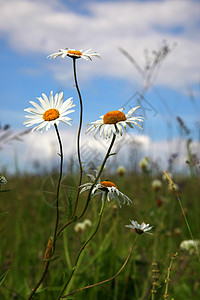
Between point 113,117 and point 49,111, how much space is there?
19 cm

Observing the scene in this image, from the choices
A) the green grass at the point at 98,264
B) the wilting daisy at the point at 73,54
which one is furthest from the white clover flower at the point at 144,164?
the wilting daisy at the point at 73,54

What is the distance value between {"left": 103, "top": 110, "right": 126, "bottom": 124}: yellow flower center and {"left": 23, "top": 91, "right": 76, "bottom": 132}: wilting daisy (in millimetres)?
102

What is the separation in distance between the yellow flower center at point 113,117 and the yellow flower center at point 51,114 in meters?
0.14

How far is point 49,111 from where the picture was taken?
1088 mm

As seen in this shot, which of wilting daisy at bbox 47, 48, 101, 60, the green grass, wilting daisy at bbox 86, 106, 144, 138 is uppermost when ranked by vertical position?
wilting daisy at bbox 47, 48, 101, 60

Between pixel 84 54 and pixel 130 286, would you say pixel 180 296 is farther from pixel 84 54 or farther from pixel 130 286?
pixel 84 54

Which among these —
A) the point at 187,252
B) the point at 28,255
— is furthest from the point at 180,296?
the point at 28,255

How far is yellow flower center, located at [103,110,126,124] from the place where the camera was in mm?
1038

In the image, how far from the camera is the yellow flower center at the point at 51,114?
3.48ft

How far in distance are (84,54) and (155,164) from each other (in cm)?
257

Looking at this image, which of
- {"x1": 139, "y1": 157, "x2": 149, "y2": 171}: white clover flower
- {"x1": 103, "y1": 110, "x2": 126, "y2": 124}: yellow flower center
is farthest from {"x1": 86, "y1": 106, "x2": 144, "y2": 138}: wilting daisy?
{"x1": 139, "y1": 157, "x2": 149, "y2": 171}: white clover flower

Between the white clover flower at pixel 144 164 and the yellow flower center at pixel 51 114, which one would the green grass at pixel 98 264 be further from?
the white clover flower at pixel 144 164

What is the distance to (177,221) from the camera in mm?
4105

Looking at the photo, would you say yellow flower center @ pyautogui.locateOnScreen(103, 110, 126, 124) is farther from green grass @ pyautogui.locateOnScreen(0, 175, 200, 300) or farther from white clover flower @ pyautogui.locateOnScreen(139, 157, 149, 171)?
white clover flower @ pyautogui.locateOnScreen(139, 157, 149, 171)
